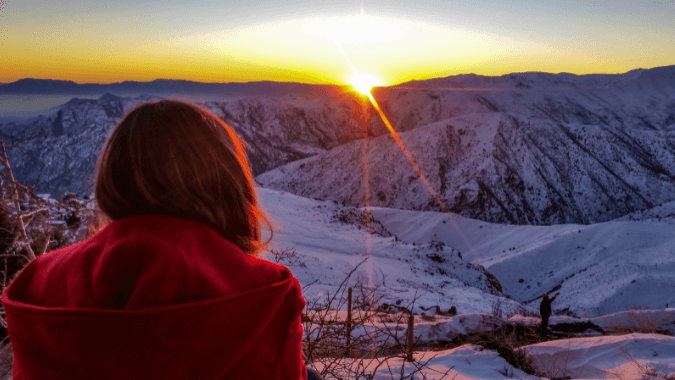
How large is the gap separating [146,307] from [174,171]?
0.42 m

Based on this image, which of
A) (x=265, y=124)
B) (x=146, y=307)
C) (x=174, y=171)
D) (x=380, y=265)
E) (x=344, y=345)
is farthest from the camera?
(x=265, y=124)

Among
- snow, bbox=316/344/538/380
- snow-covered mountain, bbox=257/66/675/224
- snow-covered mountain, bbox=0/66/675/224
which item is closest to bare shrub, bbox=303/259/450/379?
snow, bbox=316/344/538/380

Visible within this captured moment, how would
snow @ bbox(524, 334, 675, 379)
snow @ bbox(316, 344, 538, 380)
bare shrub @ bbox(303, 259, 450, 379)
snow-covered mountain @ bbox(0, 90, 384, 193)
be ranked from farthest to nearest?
snow-covered mountain @ bbox(0, 90, 384, 193), snow @ bbox(524, 334, 675, 379), snow @ bbox(316, 344, 538, 380), bare shrub @ bbox(303, 259, 450, 379)

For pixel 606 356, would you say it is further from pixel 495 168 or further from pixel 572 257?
pixel 495 168

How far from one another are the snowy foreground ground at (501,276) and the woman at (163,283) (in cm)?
52

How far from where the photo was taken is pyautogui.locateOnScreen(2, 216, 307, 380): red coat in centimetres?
100

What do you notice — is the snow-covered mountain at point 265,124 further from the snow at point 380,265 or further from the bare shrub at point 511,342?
the bare shrub at point 511,342

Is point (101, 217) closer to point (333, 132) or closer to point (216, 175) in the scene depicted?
point (216, 175)

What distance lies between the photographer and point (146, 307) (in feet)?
3.31

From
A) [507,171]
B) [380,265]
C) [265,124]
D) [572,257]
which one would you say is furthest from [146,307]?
[265,124]

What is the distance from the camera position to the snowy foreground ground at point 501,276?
7078 millimetres

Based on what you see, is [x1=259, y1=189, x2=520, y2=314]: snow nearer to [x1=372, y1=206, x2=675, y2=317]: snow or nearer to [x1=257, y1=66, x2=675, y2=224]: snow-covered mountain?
[x1=372, y1=206, x2=675, y2=317]: snow

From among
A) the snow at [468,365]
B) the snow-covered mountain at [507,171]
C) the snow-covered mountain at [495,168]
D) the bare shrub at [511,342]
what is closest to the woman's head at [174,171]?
the snow at [468,365]

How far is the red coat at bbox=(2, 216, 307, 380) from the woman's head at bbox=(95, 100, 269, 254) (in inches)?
2.9
